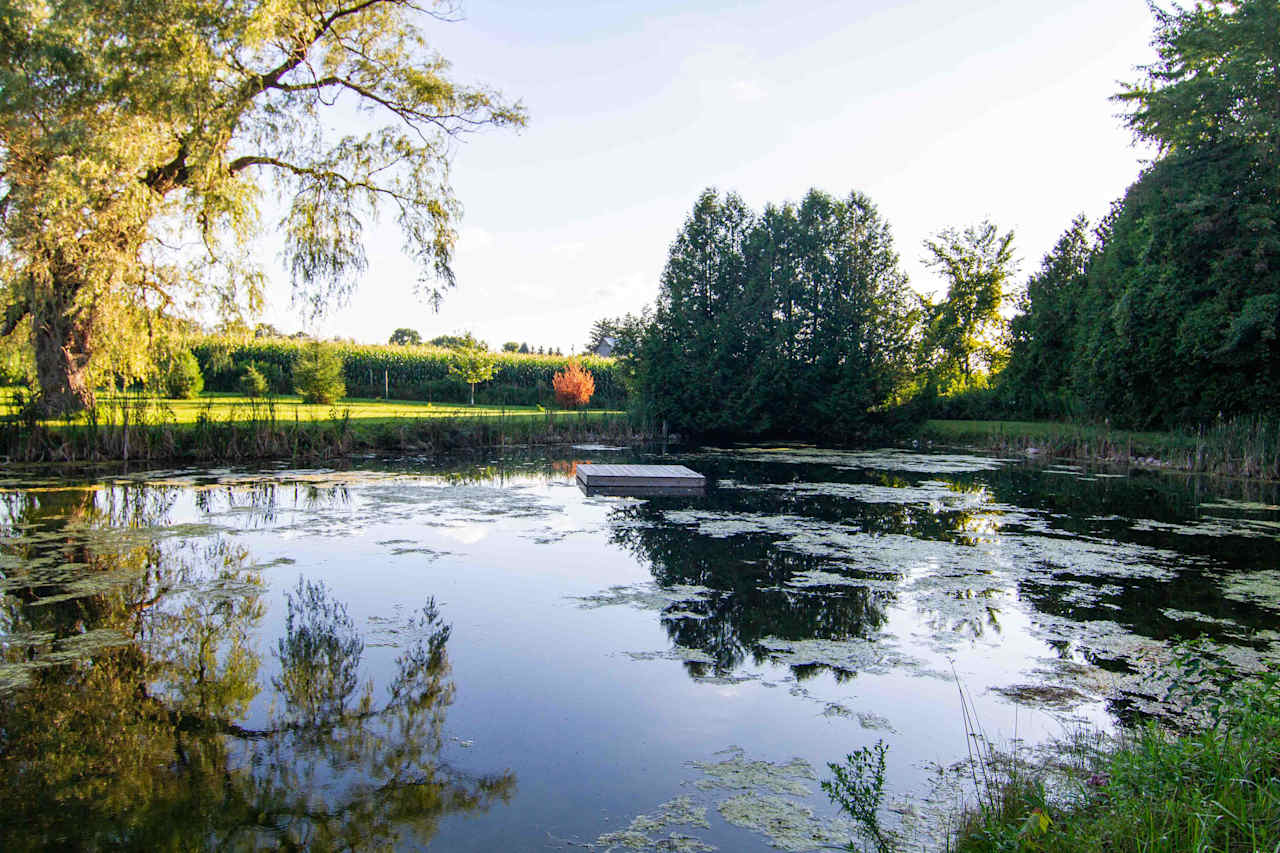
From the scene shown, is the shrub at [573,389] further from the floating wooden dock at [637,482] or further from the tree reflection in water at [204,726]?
the tree reflection in water at [204,726]

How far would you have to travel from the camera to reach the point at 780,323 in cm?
2478

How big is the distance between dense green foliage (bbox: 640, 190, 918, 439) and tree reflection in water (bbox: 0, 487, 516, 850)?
18749 mm

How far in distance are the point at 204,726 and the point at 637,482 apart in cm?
898

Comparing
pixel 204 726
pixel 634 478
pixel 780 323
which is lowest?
pixel 204 726

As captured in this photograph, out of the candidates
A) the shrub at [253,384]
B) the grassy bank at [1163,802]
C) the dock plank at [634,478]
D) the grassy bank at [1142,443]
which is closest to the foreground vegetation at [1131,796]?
the grassy bank at [1163,802]

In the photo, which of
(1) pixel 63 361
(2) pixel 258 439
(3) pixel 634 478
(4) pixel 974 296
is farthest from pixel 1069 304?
(1) pixel 63 361

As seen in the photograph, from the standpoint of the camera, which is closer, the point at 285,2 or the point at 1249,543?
the point at 1249,543

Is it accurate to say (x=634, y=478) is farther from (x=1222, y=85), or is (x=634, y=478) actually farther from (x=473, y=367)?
(x=473, y=367)

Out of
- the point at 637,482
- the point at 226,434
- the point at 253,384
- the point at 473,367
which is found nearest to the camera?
the point at 637,482

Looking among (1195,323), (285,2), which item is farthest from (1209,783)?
(1195,323)

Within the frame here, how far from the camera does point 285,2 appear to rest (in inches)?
509

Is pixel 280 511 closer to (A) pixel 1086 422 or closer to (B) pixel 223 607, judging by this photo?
(B) pixel 223 607

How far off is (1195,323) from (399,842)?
66.1ft

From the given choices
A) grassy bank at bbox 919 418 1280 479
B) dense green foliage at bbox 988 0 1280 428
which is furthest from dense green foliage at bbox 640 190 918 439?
dense green foliage at bbox 988 0 1280 428
